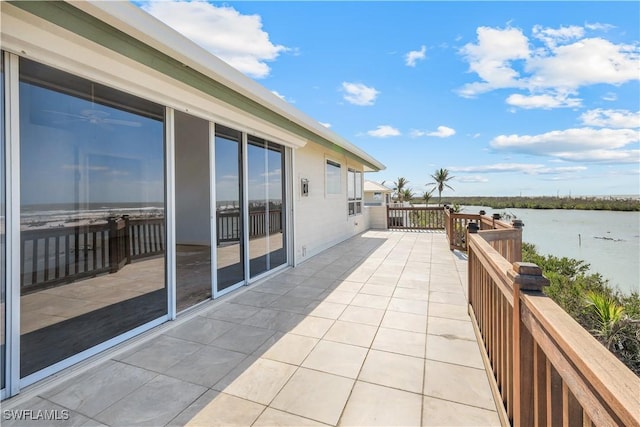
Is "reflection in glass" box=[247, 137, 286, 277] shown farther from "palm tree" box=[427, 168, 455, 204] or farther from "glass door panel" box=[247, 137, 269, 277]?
"palm tree" box=[427, 168, 455, 204]

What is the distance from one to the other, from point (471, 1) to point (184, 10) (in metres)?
4.76

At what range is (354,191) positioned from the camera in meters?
9.74

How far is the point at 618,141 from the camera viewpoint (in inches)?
531

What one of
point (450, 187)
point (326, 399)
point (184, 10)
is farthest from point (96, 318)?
point (450, 187)

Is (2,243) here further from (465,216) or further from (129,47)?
(465,216)

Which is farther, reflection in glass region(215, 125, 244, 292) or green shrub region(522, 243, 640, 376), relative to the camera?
green shrub region(522, 243, 640, 376)

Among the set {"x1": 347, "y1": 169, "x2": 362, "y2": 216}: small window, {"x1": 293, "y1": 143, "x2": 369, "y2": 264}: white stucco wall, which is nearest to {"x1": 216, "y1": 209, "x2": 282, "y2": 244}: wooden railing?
{"x1": 293, "y1": 143, "x2": 369, "y2": 264}: white stucco wall

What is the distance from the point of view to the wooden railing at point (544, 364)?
0.66 metres

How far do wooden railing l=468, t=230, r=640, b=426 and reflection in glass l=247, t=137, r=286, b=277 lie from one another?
3141 mm

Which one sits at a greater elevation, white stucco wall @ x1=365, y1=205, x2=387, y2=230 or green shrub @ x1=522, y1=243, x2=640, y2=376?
white stucco wall @ x1=365, y1=205, x2=387, y2=230

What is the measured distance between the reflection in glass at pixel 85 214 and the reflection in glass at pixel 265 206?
1379 millimetres

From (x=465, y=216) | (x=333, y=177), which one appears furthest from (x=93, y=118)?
(x=465, y=216)

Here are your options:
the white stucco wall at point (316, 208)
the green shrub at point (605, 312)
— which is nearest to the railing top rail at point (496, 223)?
the green shrub at point (605, 312)

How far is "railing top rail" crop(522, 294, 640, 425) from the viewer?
59 cm
